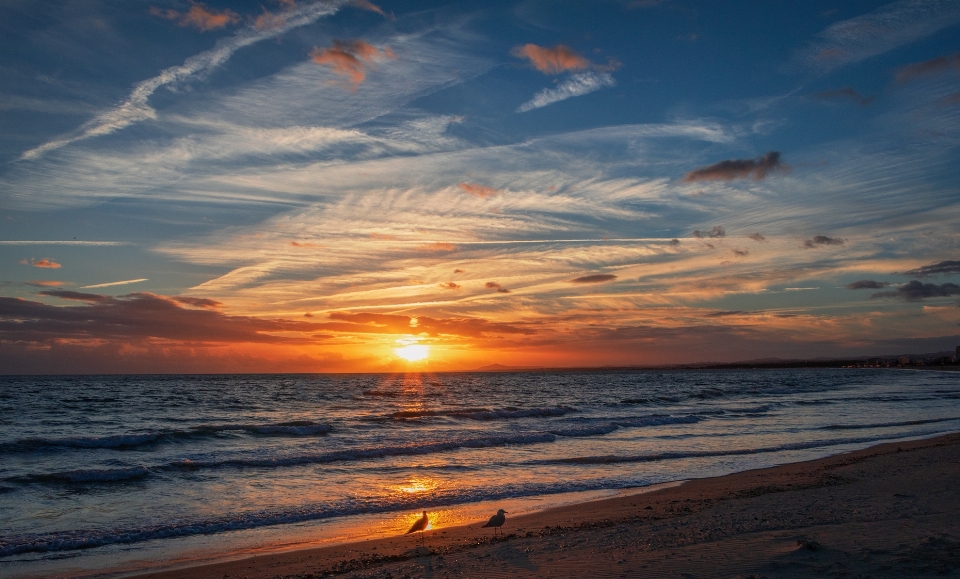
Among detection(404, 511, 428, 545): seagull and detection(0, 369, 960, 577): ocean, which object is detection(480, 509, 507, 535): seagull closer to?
detection(404, 511, 428, 545): seagull

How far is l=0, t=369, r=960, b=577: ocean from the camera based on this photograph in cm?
1192

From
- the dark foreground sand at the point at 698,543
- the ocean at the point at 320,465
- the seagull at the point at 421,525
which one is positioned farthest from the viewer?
the ocean at the point at 320,465

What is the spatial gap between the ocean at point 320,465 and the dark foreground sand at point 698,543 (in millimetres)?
1660

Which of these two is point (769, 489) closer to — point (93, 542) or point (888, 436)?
point (93, 542)

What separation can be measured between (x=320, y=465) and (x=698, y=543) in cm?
1416

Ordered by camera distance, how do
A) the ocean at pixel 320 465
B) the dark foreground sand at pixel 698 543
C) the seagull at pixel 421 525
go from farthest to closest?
the ocean at pixel 320 465
the seagull at pixel 421 525
the dark foreground sand at pixel 698 543

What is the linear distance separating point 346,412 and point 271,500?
2746cm

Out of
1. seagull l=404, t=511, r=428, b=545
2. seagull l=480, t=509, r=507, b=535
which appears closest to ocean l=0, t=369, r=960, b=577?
seagull l=404, t=511, r=428, b=545

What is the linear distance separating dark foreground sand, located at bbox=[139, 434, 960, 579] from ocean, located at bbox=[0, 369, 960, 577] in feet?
5.45

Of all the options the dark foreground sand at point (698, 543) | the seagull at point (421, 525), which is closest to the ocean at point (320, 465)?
the seagull at point (421, 525)

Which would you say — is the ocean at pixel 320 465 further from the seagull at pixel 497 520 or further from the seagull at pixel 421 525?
the seagull at pixel 497 520

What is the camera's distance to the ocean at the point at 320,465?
1192 centimetres

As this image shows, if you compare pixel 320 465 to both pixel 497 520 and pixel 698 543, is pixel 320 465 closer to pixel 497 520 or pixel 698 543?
pixel 497 520

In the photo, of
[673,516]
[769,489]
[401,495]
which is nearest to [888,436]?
[769,489]
